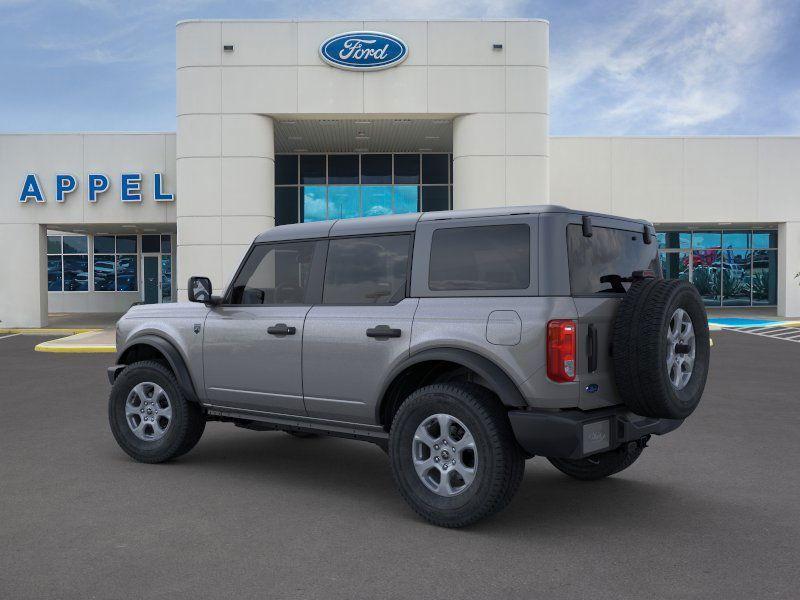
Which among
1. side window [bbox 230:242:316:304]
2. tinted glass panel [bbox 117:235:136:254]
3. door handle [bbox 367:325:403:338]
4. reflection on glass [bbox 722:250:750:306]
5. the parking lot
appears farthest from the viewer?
reflection on glass [bbox 722:250:750:306]

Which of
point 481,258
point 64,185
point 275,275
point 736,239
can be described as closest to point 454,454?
point 481,258

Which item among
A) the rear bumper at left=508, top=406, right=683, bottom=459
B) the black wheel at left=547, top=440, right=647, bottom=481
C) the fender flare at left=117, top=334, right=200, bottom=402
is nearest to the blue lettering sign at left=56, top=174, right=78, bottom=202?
the fender flare at left=117, top=334, right=200, bottom=402

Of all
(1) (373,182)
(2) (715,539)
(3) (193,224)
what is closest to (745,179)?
(1) (373,182)

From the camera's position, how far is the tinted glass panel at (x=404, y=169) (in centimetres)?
2583

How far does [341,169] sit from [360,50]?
6831 millimetres

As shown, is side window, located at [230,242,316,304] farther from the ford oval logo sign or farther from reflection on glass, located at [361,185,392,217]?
reflection on glass, located at [361,185,392,217]

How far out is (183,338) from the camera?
249 inches

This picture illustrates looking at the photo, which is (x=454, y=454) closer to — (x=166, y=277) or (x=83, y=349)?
(x=83, y=349)

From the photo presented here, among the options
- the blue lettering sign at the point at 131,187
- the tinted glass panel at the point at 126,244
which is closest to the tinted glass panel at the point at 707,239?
the blue lettering sign at the point at 131,187

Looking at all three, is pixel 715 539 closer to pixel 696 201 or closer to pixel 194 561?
pixel 194 561

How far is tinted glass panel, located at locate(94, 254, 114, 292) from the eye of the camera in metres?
32.6

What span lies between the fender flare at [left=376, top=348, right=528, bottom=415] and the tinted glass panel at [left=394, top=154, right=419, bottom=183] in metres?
21.4

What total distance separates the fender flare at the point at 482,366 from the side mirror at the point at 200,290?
6.52 feet

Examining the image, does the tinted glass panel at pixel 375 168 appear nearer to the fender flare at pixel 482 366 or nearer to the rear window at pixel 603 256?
the rear window at pixel 603 256
